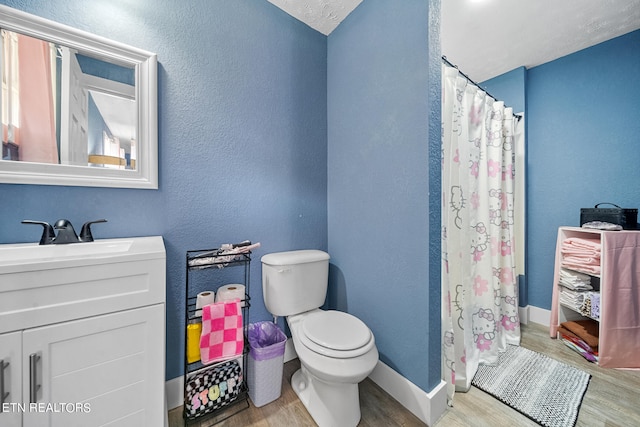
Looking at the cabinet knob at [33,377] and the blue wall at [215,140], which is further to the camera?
the blue wall at [215,140]

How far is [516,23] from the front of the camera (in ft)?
5.54

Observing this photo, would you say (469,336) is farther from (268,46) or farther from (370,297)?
(268,46)

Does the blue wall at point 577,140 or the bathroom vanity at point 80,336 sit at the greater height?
the blue wall at point 577,140

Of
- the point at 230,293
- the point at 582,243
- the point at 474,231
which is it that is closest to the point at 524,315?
the point at 582,243

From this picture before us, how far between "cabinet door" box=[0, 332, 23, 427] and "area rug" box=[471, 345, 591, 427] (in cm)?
206

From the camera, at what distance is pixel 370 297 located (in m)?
1.48

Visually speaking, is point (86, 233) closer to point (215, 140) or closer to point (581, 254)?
point (215, 140)

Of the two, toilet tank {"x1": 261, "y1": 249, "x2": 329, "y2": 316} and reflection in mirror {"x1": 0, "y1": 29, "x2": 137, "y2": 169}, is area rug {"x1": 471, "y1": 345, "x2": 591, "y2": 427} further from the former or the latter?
reflection in mirror {"x1": 0, "y1": 29, "x2": 137, "y2": 169}

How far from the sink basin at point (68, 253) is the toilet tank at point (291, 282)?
615 millimetres

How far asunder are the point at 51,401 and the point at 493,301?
2.30 meters

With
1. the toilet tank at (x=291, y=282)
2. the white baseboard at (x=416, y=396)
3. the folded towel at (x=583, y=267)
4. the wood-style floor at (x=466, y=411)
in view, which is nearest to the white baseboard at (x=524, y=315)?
the folded towel at (x=583, y=267)

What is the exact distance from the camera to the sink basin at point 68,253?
702mm

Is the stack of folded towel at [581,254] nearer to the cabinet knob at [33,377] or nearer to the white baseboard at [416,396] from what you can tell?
the white baseboard at [416,396]

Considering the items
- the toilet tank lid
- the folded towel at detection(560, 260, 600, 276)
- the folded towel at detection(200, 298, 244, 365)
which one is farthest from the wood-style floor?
the toilet tank lid
